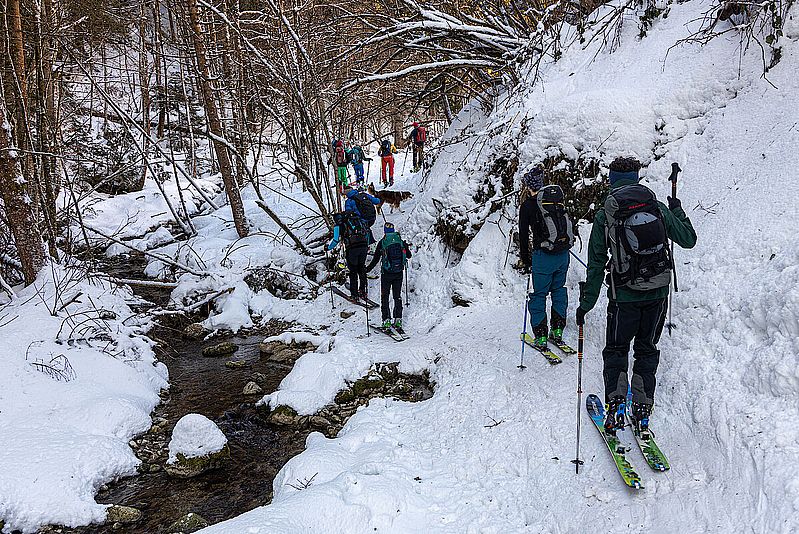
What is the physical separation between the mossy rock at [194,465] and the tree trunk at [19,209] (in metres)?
5.48

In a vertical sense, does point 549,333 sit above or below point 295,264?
above

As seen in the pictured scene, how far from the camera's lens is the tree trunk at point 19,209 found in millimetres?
8617

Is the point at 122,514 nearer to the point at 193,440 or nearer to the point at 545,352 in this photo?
the point at 193,440

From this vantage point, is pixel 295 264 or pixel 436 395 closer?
pixel 436 395

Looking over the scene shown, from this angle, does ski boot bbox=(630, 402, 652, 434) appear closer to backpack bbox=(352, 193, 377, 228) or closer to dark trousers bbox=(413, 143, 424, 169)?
backpack bbox=(352, 193, 377, 228)

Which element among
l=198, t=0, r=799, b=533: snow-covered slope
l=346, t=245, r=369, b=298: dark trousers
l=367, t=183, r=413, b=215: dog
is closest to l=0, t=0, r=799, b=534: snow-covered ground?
l=198, t=0, r=799, b=533: snow-covered slope

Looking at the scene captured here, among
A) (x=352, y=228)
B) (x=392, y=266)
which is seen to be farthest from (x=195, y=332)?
(x=392, y=266)

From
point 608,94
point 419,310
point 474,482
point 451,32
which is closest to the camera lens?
point 474,482

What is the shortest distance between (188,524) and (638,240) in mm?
5267

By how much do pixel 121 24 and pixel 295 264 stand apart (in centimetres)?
1733

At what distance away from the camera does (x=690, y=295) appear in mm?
5336

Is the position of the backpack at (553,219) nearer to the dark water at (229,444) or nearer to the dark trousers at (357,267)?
the dark water at (229,444)

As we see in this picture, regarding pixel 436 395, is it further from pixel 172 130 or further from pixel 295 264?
pixel 172 130

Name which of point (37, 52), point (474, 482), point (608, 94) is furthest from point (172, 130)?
point (474, 482)
